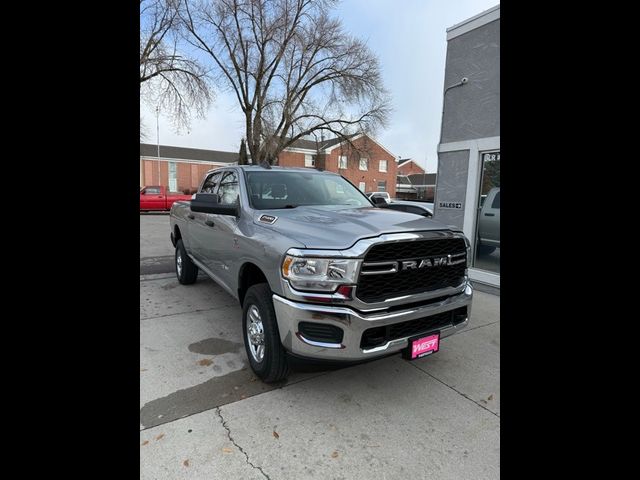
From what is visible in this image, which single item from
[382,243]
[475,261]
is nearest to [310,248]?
[382,243]

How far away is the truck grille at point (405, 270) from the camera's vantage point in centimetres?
261

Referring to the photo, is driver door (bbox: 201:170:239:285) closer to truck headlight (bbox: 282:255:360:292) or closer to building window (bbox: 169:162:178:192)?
truck headlight (bbox: 282:255:360:292)

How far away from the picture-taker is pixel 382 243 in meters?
2.61

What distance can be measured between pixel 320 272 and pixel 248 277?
3.94ft

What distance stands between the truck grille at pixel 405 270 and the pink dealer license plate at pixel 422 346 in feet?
1.14

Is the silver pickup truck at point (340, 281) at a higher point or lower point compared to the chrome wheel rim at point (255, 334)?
higher

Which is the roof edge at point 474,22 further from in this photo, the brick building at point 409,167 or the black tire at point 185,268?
the brick building at point 409,167

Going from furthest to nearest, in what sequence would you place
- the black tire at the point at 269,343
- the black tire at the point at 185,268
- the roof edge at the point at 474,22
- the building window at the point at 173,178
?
the building window at the point at 173,178
the roof edge at the point at 474,22
the black tire at the point at 185,268
the black tire at the point at 269,343

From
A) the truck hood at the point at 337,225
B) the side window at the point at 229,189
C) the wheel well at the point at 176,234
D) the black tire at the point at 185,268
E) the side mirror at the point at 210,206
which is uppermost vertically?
the side window at the point at 229,189

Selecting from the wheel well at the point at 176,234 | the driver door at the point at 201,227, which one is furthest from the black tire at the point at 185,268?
the driver door at the point at 201,227

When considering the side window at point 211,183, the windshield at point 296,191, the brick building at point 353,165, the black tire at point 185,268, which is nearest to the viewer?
the windshield at point 296,191
